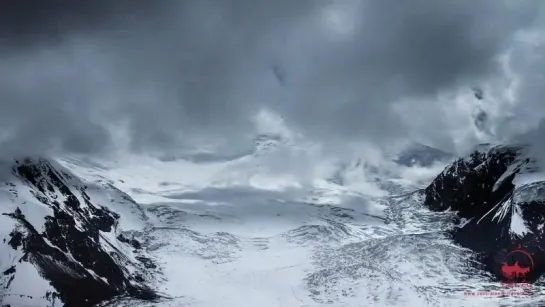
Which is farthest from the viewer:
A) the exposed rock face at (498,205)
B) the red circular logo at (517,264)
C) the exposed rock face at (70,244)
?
the exposed rock face at (498,205)

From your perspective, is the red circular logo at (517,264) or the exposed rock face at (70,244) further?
the red circular logo at (517,264)

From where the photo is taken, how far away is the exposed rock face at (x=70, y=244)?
9381 cm

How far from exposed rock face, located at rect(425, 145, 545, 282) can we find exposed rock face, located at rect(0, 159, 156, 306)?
67.5 metres

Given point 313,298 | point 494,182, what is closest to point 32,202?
point 313,298

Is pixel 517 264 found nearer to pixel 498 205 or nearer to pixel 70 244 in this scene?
pixel 498 205

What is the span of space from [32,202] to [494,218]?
3650 inches

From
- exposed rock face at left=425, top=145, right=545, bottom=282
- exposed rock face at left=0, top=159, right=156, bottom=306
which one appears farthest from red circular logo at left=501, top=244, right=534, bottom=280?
exposed rock face at left=0, top=159, right=156, bottom=306

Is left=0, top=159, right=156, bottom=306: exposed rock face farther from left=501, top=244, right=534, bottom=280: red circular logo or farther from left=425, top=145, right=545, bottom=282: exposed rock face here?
left=425, top=145, right=545, bottom=282: exposed rock face

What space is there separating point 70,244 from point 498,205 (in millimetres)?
88876

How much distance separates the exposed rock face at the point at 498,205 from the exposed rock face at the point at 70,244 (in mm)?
67467

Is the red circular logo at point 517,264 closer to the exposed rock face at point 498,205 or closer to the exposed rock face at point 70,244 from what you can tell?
the exposed rock face at point 498,205

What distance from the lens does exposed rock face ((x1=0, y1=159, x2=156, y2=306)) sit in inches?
3693

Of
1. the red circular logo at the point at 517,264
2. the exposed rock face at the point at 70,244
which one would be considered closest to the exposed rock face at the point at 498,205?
the red circular logo at the point at 517,264

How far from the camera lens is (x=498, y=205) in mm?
135250
